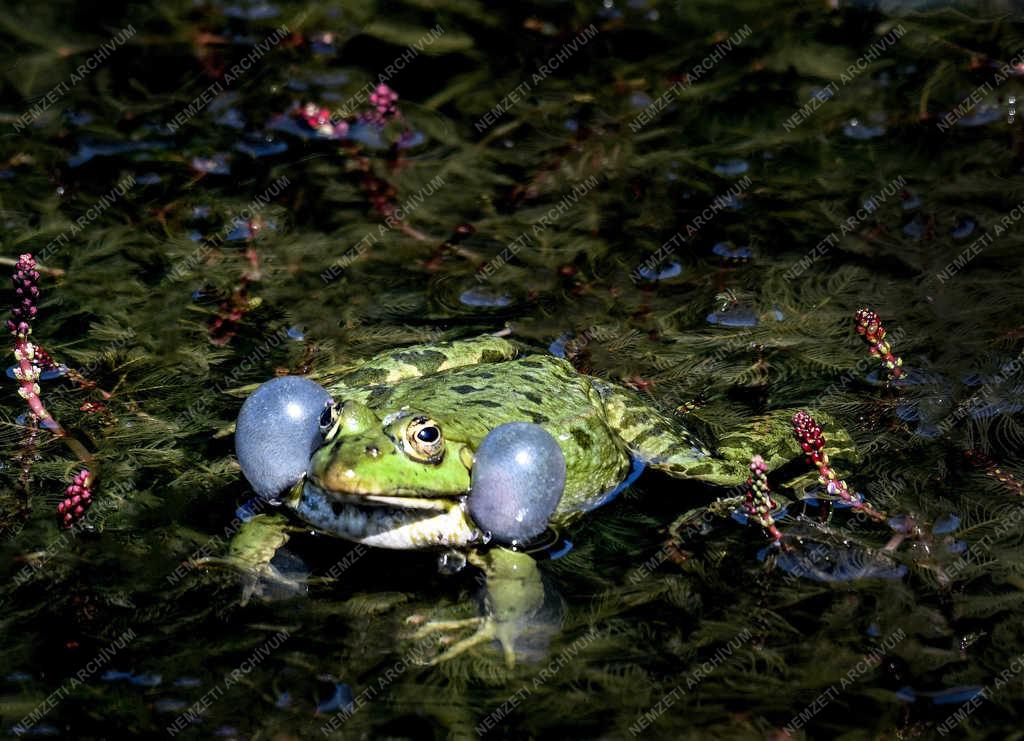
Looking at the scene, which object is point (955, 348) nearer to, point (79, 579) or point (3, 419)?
point (79, 579)

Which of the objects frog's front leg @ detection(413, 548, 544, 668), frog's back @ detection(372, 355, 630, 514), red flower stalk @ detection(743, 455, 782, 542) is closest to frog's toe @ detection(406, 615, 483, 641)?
frog's front leg @ detection(413, 548, 544, 668)

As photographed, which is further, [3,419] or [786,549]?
[3,419]

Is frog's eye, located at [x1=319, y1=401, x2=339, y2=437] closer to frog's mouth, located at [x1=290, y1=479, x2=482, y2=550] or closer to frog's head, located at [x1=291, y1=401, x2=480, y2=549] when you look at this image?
frog's head, located at [x1=291, y1=401, x2=480, y2=549]

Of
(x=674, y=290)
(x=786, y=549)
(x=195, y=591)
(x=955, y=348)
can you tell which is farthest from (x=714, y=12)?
(x=195, y=591)

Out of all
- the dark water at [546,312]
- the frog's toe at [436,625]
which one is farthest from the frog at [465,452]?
the dark water at [546,312]

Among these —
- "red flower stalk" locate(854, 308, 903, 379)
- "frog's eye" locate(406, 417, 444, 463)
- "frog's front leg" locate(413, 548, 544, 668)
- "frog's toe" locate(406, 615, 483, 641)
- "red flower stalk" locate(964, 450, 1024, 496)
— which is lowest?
"frog's toe" locate(406, 615, 483, 641)

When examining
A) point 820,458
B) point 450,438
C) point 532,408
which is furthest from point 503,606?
point 820,458

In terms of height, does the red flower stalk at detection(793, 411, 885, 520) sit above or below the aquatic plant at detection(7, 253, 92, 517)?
above
